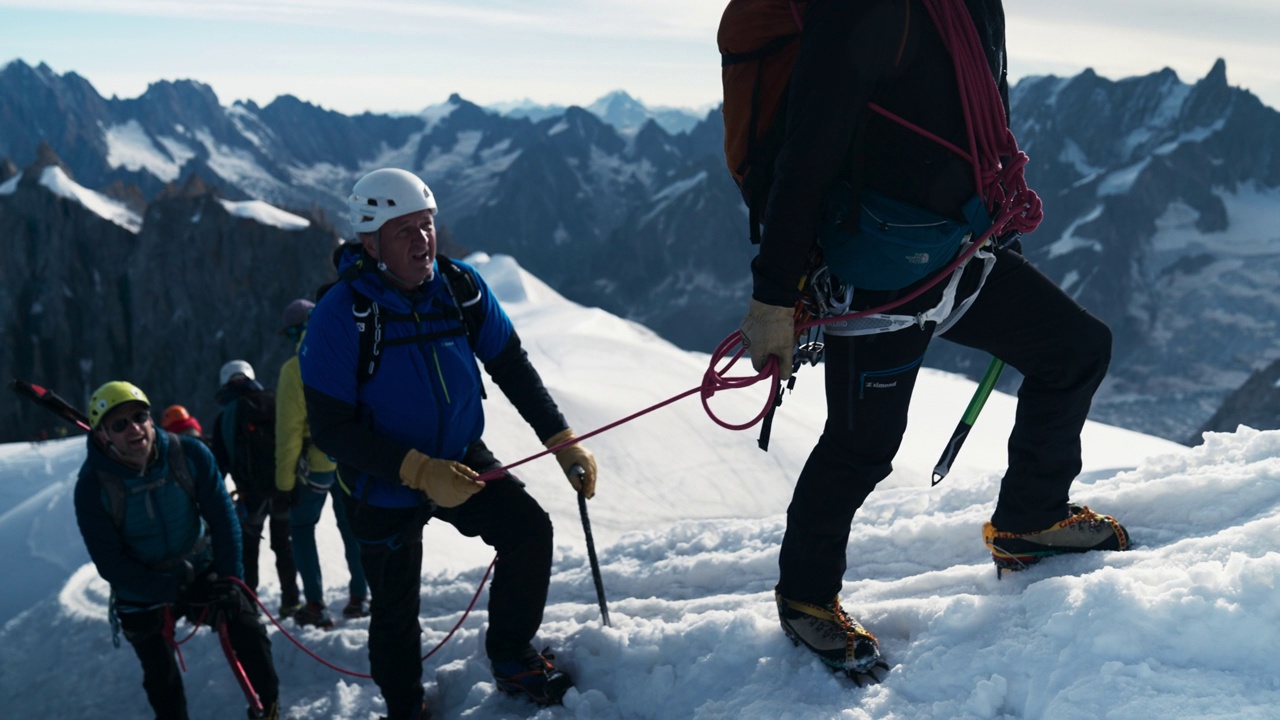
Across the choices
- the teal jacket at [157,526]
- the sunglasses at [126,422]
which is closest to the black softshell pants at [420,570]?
the teal jacket at [157,526]

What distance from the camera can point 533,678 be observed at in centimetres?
459

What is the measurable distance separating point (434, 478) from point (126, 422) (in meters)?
2.26

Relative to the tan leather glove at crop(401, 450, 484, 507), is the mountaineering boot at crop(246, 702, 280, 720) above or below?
below

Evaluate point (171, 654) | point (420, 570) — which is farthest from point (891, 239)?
point (171, 654)

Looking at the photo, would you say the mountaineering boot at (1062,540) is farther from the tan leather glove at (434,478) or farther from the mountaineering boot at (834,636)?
the tan leather glove at (434,478)

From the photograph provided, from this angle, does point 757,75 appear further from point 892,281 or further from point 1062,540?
point 1062,540

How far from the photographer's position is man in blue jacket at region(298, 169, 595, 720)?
4.21 m

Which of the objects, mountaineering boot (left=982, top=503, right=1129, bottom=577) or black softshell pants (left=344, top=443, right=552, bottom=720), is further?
black softshell pants (left=344, top=443, right=552, bottom=720)

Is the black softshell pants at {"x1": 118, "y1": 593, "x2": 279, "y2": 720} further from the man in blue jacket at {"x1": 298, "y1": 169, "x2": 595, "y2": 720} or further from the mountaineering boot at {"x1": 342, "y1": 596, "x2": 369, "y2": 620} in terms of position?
the mountaineering boot at {"x1": 342, "y1": 596, "x2": 369, "y2": 620}

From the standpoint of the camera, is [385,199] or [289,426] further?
[289,426]

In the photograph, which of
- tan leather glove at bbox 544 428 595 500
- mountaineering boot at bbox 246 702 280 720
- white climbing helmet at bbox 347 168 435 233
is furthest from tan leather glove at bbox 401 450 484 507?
mountaineering boot at bbox 246 702 280 720

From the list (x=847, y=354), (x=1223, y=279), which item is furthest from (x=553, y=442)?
(x=1223, y=279)

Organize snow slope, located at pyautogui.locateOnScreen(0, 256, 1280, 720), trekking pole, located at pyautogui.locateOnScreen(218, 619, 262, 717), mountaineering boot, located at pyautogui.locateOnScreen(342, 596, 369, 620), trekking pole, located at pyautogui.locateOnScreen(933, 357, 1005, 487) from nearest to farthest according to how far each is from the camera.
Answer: snow slope, located at pyautogui.locateOnScreen(0, 256, 1280, 720) → trekking pole, located at pyautogui.locateOnScreen(933, 357, 1005, 487) → trekking pole, located at pyautogui.locateOnScreen(218, 619, 262, 717) → mountaineering boot, located at pyautogui.locateOnScreen(342, 596, 369, 620)

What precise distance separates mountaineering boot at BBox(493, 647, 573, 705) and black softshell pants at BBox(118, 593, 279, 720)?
69.6 inches
